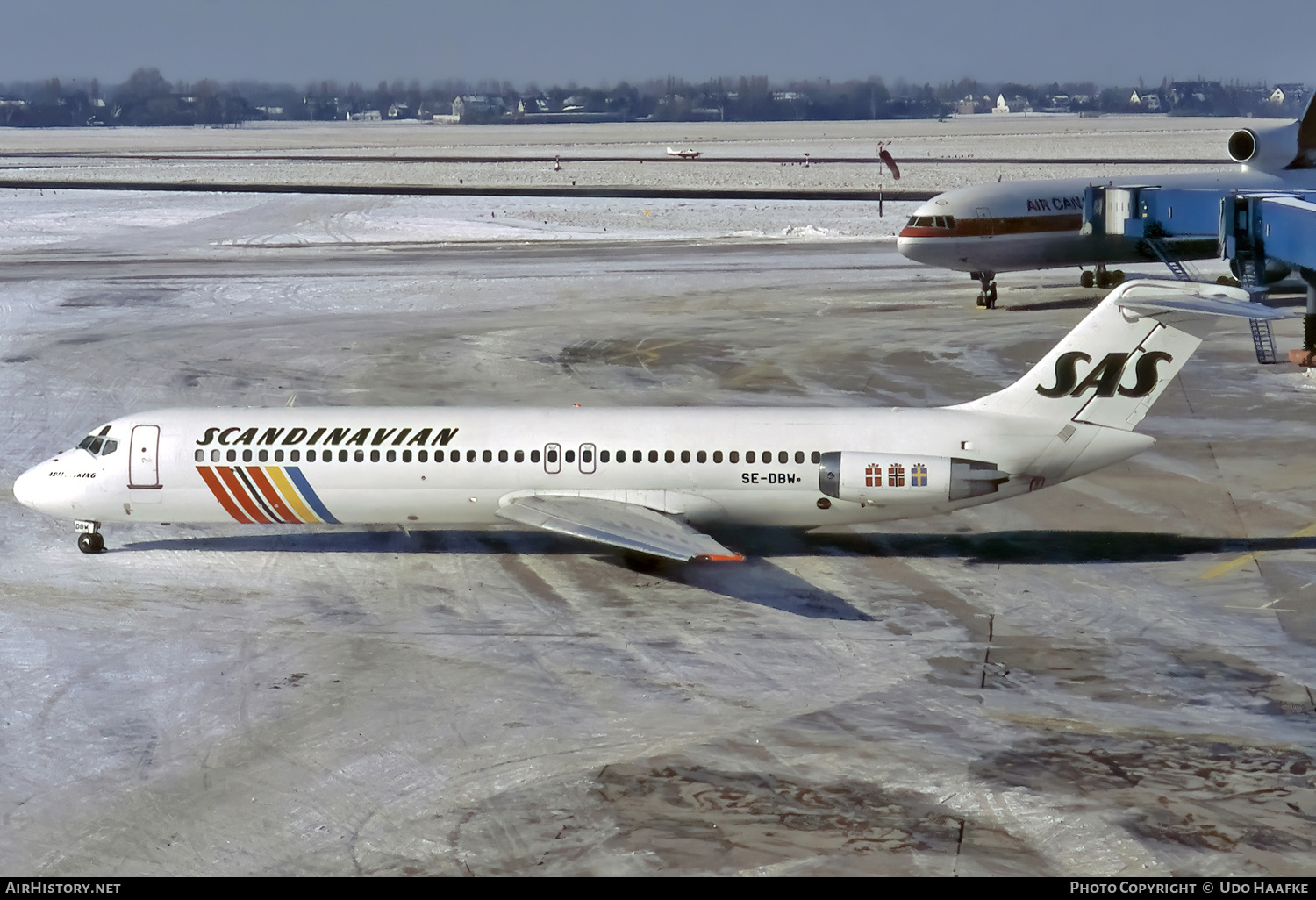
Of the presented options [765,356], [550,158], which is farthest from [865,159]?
[765,356]

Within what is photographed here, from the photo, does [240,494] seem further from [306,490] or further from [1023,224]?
[1023,224]

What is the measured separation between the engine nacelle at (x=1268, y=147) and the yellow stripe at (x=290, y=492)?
1850 inches

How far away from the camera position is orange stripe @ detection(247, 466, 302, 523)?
2786 centimetres

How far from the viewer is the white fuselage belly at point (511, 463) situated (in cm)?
2728

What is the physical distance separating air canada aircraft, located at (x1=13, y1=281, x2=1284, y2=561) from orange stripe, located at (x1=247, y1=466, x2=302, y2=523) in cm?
4

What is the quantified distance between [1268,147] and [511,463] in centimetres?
4541

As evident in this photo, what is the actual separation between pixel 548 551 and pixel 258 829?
12143 millimetres

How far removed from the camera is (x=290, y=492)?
91.7ft

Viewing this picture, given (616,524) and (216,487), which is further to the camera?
(216,487)

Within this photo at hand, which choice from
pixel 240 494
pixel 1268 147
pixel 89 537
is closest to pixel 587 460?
pixel 240 494

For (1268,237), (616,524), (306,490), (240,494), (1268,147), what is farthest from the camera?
(1268,147)

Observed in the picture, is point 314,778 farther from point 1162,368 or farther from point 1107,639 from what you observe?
point 1162,368

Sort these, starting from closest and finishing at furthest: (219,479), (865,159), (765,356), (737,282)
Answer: (219,479), (765,356), (737,282), (865,159)
